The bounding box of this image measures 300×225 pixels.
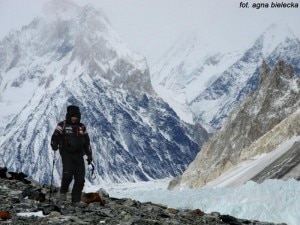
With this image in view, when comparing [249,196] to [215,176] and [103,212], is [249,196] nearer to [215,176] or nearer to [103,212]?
[103,212]

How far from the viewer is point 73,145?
22781 millimetres

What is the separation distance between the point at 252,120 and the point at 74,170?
518 ft

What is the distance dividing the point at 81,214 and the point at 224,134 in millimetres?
Result: 174004

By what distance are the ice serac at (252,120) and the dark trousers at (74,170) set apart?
127 m

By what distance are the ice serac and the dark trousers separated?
127 meters

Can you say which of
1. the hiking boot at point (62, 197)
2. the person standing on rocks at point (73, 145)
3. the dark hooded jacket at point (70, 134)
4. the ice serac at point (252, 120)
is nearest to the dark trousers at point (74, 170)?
the person standing on rocks at point (73, 145)

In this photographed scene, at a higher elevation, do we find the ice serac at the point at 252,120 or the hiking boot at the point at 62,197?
the ice serac at the point at 252,120

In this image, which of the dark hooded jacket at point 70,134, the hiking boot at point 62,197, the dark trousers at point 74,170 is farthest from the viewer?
the hiking boot at point 62,197

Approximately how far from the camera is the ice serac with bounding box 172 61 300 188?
16712cm

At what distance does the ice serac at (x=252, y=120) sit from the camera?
548ft

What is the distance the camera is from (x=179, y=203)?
5288 centimetres

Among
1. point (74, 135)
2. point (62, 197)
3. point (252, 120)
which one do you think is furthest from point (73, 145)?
point (252, 120)

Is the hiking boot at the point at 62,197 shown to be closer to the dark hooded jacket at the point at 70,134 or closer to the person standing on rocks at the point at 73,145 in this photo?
the person standing on rocks at the point at 73,145

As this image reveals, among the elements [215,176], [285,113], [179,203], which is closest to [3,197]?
[179,203]
